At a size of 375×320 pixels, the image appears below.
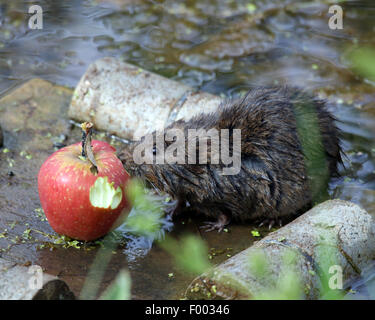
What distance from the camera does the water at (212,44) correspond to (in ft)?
21.2

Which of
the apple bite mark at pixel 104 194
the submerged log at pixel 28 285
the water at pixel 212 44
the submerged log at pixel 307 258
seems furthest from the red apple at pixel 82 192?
the water at pixel 212 44

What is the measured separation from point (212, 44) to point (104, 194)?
3.94 metres

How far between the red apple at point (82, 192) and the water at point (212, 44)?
8.47ft

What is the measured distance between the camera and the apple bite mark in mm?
3756

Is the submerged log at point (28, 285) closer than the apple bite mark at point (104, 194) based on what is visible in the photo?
Yes

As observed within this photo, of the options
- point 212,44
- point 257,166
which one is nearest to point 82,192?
point 257,166

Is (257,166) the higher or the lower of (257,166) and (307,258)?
the higher

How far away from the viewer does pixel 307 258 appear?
3.52m

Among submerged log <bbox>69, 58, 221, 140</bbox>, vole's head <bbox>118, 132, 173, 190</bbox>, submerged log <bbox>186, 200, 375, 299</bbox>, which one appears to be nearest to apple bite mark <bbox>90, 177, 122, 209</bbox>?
vole's head <bbox>118, 132, 173, 190</bbox>

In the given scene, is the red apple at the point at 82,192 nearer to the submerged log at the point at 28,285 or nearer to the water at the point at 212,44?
the submerged log at the point at 28,285

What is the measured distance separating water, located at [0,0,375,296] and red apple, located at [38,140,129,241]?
258cm

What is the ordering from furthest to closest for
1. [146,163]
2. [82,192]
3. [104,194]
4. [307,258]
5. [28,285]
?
[146,163] < [104,194] < [82,192] < [307,258] < [28,285]

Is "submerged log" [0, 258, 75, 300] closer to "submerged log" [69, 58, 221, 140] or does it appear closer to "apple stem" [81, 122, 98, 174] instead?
"apple stem" [81, 122, 98, 174]

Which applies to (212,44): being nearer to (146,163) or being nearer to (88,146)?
(146,163)
